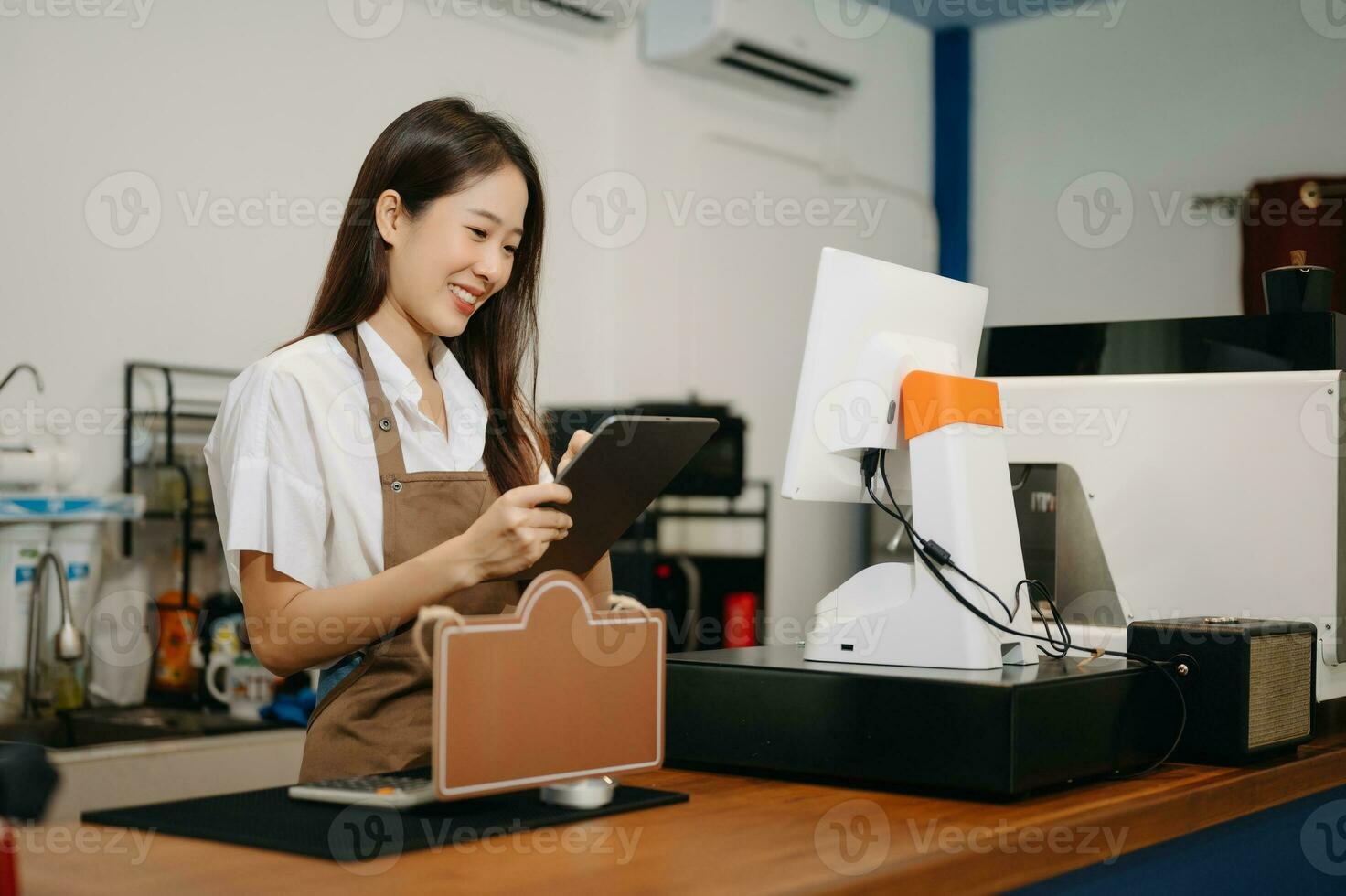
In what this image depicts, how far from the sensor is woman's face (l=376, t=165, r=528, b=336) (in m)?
1.50

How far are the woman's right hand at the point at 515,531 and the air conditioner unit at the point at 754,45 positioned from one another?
3.21 m

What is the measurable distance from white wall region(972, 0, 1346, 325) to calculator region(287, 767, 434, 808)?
4.04m

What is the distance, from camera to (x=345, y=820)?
109 centimetres

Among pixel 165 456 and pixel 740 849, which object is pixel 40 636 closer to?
pixel 165 456

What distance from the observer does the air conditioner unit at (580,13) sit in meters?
3.93

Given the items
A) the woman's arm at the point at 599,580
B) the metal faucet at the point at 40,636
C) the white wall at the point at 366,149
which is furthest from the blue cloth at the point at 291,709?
the woman's arm at the point at 599,580

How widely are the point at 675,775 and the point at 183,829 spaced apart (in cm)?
55

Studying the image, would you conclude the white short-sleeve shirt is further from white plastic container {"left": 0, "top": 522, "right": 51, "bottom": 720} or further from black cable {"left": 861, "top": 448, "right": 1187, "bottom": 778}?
white plastic container {"left": 0, "top": 522, "right": 51, "bottom": 720}

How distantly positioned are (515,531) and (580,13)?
310cm

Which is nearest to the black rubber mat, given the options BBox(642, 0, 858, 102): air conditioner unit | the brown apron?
the brown apron

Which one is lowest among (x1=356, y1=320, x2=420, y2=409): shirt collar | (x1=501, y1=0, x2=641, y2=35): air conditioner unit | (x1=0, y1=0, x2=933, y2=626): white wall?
(x1=356, y1=320, x2=420, y2=409): shirt collar

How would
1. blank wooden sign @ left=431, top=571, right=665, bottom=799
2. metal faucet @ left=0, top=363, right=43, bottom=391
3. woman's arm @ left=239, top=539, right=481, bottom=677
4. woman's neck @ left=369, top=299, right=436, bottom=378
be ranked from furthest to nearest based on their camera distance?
1. metal faucet @ left=0, top=363, right=43, bottom=391
2. woman's neck @ left=369, top=299, right=436, bottom=378
3. woman's arm @ left=239, top=539, right=481, bottom=677
4. blank wooden sign @ left=431, top=571, right=665, bottom=799

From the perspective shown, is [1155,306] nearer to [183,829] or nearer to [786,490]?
[786,490]

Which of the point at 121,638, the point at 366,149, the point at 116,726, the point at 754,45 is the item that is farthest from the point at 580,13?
the point at 116,726
